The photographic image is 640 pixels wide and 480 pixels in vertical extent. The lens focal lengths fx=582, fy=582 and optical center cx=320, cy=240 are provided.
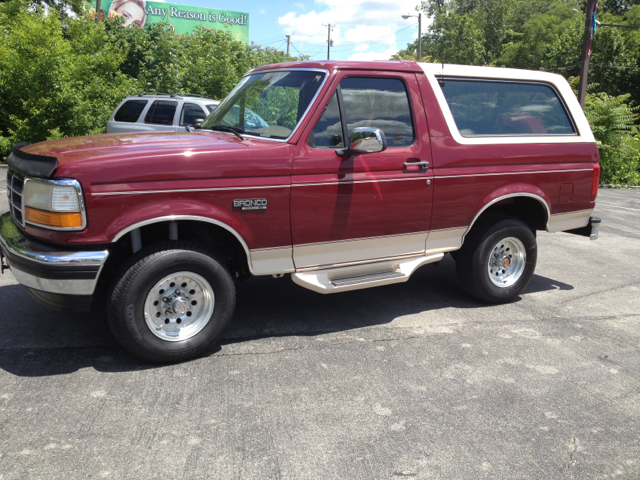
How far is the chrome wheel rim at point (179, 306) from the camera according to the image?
4125 mm

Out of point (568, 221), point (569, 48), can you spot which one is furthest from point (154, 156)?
point (569, 48)

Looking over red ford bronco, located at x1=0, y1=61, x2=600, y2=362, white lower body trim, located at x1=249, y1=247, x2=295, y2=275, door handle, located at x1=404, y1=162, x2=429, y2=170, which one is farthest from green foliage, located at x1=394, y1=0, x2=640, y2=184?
white lower body trim, located at x1=249, y1=247, x2=295, y2=275

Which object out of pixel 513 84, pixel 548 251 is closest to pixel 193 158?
pixel 513 84

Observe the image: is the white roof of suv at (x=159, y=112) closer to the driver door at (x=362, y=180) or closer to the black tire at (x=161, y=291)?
the driver door at (x=362, y=180)

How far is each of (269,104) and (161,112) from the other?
7849 mm

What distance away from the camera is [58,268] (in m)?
3.76

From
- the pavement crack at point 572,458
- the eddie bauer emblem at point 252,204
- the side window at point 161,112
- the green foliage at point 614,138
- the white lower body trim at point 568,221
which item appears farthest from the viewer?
the green foliage at point 614,138

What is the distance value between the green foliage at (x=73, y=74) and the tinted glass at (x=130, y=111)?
298 centimetres

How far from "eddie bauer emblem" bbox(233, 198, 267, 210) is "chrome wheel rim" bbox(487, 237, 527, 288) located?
259 cm

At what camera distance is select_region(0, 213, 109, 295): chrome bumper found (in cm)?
377

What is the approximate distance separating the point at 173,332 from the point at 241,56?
16.9m

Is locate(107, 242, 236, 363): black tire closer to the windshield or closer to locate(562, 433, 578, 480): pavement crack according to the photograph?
the windshield

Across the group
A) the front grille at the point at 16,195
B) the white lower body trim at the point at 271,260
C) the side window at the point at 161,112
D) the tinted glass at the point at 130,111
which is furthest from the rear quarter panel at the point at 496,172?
the tinted glass at the point at 130,111

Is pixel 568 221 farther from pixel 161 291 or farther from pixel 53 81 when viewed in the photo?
pixel 53 81
